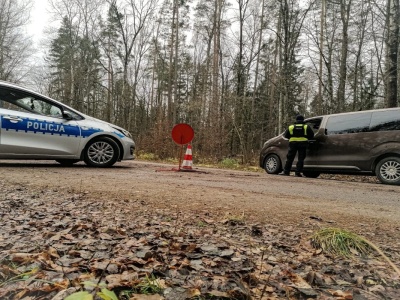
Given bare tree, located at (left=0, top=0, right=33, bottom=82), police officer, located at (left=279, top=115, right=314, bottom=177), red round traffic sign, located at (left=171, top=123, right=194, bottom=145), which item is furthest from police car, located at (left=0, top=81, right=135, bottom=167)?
bare tree, located at (left=0, top=0, right=33, bottom=82)

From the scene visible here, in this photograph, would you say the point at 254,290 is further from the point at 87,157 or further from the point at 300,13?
the point at 300,13

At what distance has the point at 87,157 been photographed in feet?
22.8

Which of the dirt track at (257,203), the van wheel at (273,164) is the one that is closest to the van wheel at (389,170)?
the dirt track at (257,203)

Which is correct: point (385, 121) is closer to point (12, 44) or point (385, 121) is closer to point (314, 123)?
point (314, 123)

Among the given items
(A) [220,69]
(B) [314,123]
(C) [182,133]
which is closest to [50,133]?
(C) [182,133]

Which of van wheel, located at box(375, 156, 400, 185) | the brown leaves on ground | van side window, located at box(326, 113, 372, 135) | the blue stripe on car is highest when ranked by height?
van side window, located at box(326, 113, 372, 135)

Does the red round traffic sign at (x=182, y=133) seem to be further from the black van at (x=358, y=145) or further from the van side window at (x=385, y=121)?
the van side window at (x=385, y=121)

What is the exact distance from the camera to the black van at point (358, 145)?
7.07 meters

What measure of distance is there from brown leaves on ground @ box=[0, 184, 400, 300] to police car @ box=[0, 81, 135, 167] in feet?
13.4

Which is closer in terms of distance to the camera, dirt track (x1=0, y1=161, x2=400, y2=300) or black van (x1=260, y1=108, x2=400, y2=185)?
dirt track (x1=0, y1=161, x2=400, y2=300)

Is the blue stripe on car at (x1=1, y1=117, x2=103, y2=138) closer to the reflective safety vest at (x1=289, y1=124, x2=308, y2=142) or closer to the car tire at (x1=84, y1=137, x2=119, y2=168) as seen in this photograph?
the car tire at (x1=84, y1=137, x2=119, y2=168)

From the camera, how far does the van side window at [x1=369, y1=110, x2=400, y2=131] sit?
276 inches

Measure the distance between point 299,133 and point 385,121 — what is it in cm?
209

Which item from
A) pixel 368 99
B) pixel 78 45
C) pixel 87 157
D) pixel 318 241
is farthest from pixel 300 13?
pixel 78 45
